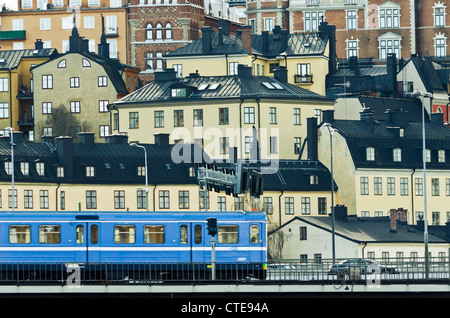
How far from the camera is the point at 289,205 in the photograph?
516 ft

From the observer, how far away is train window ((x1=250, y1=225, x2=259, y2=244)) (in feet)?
308

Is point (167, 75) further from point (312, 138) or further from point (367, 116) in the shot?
point (367, 116)

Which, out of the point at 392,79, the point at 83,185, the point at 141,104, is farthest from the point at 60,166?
the point at 392,79

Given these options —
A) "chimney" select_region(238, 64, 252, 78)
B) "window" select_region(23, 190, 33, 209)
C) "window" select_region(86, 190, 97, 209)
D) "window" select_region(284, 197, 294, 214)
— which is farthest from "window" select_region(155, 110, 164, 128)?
"window" select_region(23, 190, 33, 209)

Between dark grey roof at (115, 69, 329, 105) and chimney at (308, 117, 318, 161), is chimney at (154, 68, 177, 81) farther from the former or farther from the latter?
chimney at (308, 117, 318, 161)

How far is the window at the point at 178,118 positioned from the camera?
17048cm

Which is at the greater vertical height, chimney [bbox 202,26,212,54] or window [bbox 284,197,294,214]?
chimney [bbox 202,26,212,54]

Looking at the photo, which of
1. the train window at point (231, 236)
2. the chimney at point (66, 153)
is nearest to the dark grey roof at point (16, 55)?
the chimney at point (66, 153)

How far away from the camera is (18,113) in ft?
620

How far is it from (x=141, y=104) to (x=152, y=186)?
60.6 ft

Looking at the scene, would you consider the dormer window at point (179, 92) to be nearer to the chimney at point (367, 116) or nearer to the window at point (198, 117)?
the window at point (198, 117)

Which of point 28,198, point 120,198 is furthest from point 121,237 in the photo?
point 120,198

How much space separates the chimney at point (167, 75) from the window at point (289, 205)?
2526cm

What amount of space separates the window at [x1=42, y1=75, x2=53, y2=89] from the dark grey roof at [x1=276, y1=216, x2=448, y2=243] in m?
42.0
